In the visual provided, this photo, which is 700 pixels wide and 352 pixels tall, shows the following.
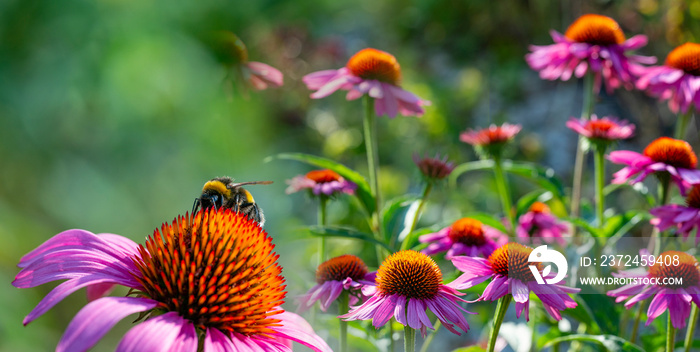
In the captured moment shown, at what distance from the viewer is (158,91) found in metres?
0.88

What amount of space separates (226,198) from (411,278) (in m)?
0.25

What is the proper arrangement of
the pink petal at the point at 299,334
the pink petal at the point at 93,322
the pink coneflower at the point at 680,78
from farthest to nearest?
the pink coneflower at the point at 680,78, the pink petal at the point at 299,334, the pink petal at the point at 93,322

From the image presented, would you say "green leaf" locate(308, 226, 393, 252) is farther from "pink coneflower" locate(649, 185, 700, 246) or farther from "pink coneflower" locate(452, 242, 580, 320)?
"pink coneflower" locate(649, 185, 700, 246)

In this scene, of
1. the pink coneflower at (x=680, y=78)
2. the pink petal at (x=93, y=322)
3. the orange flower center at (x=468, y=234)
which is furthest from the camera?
the pink coneflower at (x=680, y=78)

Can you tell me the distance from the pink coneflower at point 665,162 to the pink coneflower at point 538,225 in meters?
0.15

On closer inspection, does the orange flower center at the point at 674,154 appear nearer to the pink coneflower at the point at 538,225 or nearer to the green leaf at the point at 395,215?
the pink coneflower at the point at 538,225

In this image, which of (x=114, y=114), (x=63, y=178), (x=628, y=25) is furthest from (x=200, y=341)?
(x=628, y=25)

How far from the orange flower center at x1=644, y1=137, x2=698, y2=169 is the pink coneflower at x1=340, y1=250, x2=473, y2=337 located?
375 millimetres

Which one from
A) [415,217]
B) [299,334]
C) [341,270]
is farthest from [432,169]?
[299,334]

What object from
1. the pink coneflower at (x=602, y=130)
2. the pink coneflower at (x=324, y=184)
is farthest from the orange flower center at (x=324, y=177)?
the pink coneflower at (x=602, y=130)

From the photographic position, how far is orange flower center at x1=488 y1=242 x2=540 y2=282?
45cm

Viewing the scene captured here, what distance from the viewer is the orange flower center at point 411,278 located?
45 cm

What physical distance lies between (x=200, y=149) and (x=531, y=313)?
64cm

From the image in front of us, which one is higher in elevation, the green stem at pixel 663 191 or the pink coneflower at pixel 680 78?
the pink coneflower at pixel 680 78
